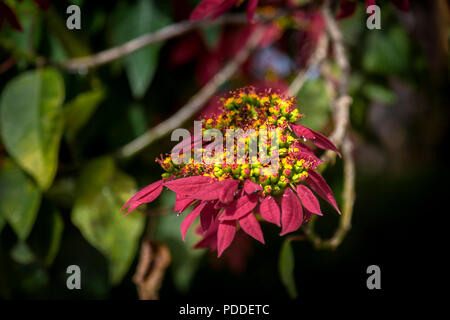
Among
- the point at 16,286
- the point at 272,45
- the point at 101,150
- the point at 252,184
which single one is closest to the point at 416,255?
the point at 272,45

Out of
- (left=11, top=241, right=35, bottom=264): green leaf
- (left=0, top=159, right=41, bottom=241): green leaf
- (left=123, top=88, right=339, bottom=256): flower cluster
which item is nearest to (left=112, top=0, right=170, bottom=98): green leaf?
(left=0, top=159, right=41, bottom=241): green leaf

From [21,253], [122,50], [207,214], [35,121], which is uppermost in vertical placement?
[122,50]

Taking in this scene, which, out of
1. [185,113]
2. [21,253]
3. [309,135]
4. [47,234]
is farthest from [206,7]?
[21,253]

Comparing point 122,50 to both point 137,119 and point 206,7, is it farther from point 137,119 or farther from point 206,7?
point 206,7

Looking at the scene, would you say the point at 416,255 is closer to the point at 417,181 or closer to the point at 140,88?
the point at 417,181

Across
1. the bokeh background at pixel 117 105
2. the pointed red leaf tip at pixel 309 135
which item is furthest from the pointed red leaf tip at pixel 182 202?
the bokeh background at pixel 117 105
